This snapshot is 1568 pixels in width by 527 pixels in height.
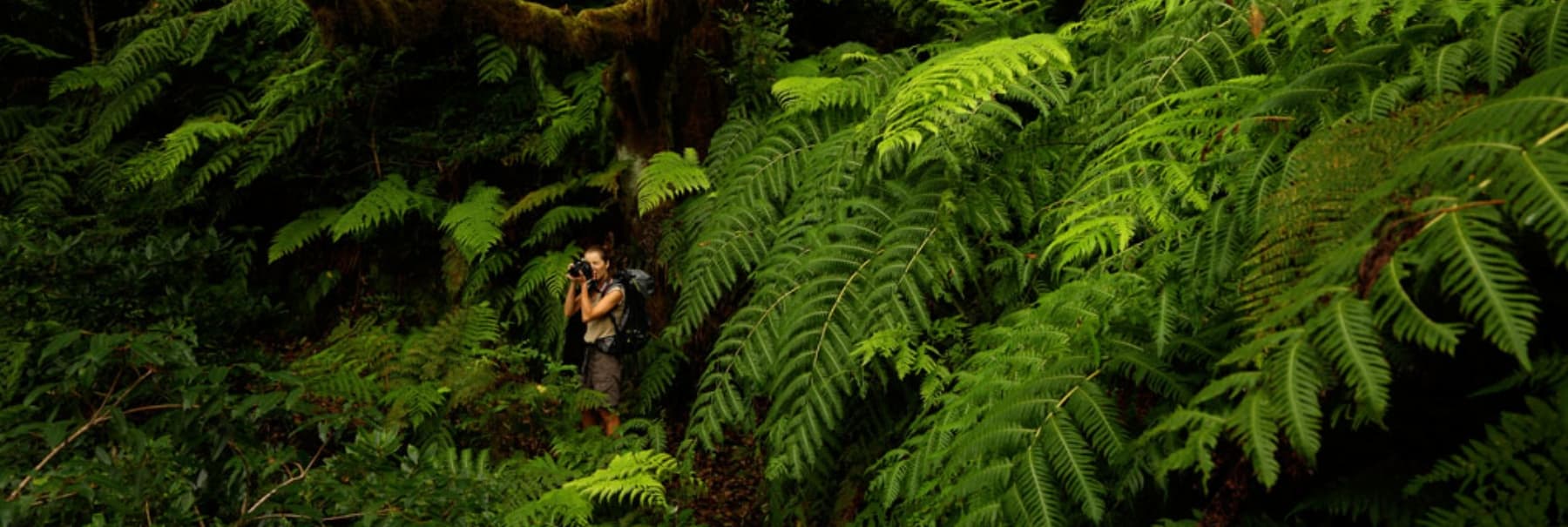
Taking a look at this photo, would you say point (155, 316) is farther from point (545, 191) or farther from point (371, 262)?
point (371, 262)

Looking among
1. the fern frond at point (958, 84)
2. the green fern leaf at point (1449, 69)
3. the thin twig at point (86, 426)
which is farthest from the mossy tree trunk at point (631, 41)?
the green fern leaf at point (1449, 69)

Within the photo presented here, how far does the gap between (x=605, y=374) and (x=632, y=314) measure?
34 cm

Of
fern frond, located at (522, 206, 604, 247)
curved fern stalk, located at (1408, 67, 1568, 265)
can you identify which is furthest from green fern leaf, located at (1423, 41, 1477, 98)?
fern frond, located at (522, 206, 604, 247)

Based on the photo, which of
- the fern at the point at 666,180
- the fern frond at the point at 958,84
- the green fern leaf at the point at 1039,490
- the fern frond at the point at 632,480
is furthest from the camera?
the fern at the point at 666,180

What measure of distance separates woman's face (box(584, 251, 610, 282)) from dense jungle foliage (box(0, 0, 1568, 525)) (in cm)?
32

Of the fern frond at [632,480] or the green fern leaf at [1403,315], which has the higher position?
the green fern leaf at [1403,315]

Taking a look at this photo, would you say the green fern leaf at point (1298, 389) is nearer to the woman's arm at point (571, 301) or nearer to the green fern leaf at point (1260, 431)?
the green fern leaf at point (1260, 431)

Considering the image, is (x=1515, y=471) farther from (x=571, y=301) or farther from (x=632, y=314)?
(x=571, y=301)

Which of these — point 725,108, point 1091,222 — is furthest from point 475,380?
point 1091,222

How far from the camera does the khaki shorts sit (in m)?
4.52

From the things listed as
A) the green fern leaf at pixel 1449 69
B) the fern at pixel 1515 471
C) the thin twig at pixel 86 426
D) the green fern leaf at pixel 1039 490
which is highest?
the green fern leaf at pixel 1449 69

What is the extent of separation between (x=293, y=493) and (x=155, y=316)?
1.43 m

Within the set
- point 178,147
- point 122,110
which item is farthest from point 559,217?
point 122,110

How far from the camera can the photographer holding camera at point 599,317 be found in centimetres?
440
